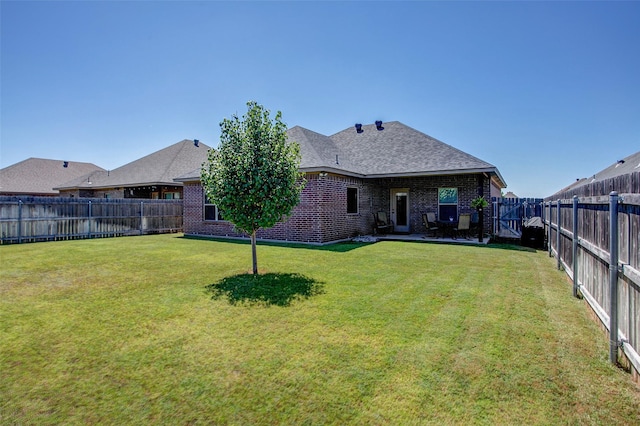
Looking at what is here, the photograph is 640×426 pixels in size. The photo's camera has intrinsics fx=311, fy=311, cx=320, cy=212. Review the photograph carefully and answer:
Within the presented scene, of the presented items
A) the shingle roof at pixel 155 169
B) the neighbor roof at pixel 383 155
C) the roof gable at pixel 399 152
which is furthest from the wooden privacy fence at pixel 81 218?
the roof gable at pixel 399 152

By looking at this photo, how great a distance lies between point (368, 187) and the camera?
15.6 metres

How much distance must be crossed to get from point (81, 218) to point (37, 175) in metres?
19.9

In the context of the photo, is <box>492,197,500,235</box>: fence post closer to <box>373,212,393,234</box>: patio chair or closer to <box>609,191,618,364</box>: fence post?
<box>373,212,393,234</box>: patio chair

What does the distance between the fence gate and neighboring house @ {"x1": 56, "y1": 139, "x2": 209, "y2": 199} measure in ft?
63.3

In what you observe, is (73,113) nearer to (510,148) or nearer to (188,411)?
(188,411)

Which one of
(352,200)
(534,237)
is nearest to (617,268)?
(534,237)

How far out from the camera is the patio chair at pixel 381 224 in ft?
49.6

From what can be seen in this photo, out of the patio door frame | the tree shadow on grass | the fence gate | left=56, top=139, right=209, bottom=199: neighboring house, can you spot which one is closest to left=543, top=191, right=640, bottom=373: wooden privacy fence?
the tree shadow on grass

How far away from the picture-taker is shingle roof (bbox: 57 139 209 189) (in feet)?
69.7

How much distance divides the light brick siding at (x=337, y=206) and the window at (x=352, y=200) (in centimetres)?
24

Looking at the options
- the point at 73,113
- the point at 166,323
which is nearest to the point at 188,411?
the point at 166,323

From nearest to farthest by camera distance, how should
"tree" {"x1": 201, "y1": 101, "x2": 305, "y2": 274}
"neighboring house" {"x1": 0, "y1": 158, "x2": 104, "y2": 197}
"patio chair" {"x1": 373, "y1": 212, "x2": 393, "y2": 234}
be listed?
"tree" {"x1": 201, "y1": 101, "x2": 305, "y2": 274}
"patio chair" {"x1": 373, "y1": 212, "x2": 393, "y2": 234}
"neighboring house" {"x1": 0, "y1": 158, "x2": 104, "y2": 197}

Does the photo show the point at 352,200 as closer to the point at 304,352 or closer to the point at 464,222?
the point at 464,222

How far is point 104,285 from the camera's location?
6184mm
